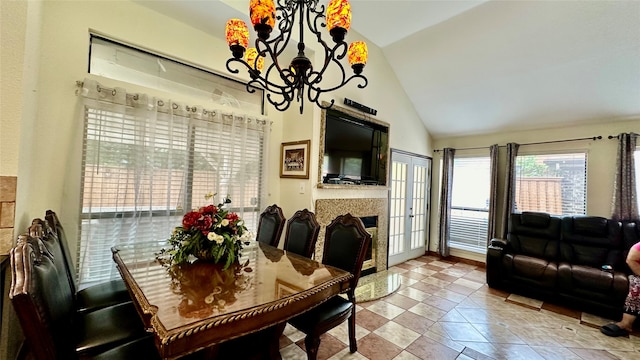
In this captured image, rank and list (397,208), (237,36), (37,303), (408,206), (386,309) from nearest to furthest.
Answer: (37,303) → (237,36) → (386,309) → (397,208) → (408,206)

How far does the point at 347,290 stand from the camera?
5.68 ft

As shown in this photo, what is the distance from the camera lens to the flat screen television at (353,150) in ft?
11.1

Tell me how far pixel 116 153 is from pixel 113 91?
0.54m

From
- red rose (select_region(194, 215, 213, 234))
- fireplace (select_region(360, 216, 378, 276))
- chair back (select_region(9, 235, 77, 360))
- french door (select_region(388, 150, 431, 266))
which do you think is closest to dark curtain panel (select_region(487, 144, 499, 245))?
french door (select_region(388, 150, 431, 266))

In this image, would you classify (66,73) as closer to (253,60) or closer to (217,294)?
(253,60)

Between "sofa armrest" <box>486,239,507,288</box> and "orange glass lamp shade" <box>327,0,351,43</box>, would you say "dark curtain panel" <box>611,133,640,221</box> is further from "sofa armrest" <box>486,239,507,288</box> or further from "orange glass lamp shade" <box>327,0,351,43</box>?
"orange glass lamp shade" <box>327,0,351,43</box>

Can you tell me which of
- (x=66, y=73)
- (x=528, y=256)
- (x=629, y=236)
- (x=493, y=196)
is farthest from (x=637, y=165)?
(x=66, y=73)

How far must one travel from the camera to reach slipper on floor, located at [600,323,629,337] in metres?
2.55

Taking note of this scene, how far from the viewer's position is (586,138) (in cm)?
390

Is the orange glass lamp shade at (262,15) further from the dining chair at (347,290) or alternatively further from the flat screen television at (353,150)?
the flat screen television at (353,150)

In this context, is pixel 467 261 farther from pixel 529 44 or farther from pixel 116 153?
pixel 116 153

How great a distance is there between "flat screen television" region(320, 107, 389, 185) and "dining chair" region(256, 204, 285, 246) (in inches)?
34.9

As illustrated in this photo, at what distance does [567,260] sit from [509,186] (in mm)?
1335

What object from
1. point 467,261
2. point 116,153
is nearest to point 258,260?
point 116,153
